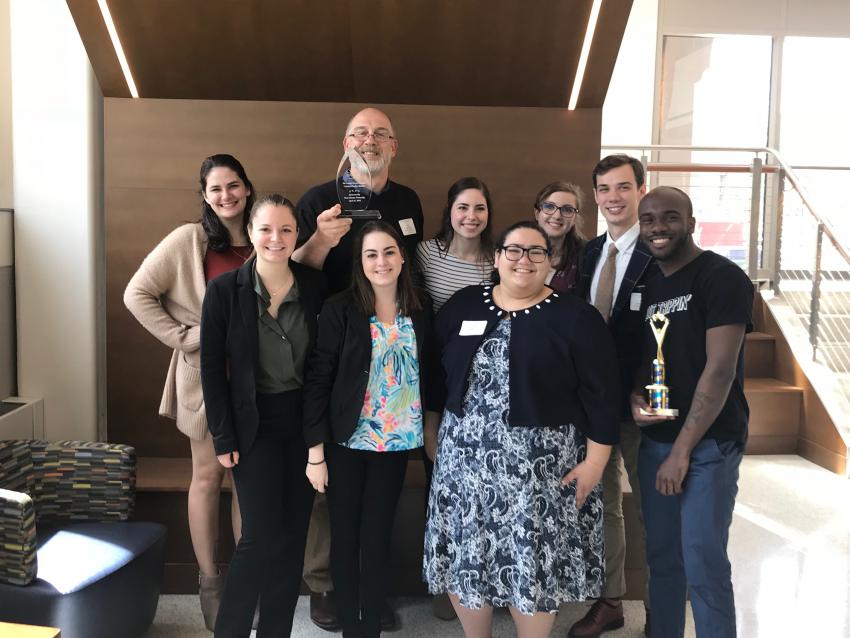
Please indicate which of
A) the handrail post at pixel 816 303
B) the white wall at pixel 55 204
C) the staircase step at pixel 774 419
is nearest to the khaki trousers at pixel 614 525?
the white wall at pixel 55 204

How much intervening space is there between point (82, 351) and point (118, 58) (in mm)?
1387

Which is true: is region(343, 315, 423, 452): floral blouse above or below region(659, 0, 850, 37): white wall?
below

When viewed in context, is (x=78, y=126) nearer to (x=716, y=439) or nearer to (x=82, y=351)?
(x=82, y=351)

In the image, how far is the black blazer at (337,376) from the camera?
2383mm

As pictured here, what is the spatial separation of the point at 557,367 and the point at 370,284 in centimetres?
66

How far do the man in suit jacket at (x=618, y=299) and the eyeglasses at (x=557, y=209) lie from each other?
0.13m

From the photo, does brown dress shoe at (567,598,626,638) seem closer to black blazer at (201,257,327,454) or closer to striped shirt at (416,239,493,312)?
striped shirt at (416,239,493,312)

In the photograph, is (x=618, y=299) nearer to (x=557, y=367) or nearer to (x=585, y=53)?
(x=557, y=367)

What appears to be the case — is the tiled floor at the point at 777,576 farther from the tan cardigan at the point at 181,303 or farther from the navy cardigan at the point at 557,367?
the navy cardigan at the point at 557,367

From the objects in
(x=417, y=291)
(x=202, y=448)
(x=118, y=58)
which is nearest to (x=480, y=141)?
(x=417, y=291)

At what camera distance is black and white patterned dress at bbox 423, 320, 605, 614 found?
2.30 metres

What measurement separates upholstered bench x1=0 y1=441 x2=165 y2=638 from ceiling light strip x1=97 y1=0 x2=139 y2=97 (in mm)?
1673

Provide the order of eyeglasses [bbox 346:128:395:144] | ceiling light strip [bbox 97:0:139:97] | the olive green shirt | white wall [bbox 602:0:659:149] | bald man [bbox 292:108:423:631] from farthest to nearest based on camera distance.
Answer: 1. white wall [bbox 602:0:659:149]
2. ceiling light strip [bbox 97:0:139:97]
3. eyeglasses [bbox 346:128:395:144]
4. bald man [bbox 292:108:423:631]
5. the olive green shirt

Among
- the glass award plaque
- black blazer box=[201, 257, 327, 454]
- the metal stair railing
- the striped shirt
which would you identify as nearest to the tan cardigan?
black blazer box=[201, 257, 327, 454]
